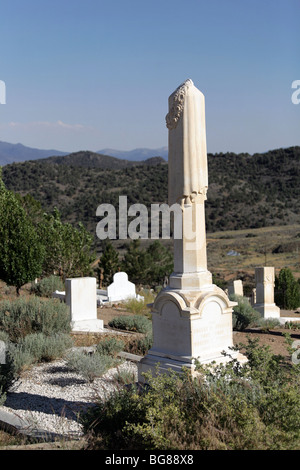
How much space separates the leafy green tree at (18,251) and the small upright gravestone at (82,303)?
13.8ft

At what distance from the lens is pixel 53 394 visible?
6.99 meters

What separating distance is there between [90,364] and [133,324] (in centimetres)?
411

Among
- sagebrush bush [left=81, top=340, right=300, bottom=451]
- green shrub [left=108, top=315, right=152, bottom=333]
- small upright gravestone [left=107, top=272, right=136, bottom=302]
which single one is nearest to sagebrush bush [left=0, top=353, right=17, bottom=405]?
sagebrush bush [left=81, top=340, right=300, bottom=451]

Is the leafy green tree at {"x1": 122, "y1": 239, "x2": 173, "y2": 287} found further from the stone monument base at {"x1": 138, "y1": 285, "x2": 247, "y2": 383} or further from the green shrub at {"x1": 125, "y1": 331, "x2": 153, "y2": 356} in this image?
the stone monument base at {"x1": 138, "y1": 285, "x2": 247, "y2": 383}

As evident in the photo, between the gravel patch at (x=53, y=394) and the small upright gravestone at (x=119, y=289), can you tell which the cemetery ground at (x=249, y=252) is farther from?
the gravel patch at (x=53, y=394)

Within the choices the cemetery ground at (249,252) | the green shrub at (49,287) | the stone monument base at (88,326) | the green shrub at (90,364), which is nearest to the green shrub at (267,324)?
the stone monument base at (88,326)

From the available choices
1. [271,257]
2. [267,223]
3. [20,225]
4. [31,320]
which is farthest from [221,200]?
[31,320]

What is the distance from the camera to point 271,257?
41562mm

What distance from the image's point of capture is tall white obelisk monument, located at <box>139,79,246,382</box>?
6.37 m

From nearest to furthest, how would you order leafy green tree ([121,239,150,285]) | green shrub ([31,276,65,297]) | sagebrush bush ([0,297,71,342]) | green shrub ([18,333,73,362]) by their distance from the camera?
green shrub ([18,333,73,362])
sagebrush bush ([0,297,71,342])
green shrub ([31,276,65,297])
leafy green tree ([121,239,150,285])

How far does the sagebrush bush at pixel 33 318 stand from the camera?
938 cm

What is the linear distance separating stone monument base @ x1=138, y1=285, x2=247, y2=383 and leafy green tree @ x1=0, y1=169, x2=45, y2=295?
9623mm

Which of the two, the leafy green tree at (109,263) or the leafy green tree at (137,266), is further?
the leafy green tree at (137,266)

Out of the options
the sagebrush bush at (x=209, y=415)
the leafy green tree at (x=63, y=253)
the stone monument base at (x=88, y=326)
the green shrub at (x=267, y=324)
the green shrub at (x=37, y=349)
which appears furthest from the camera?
the leafy green tree at (x=63, y=253)
